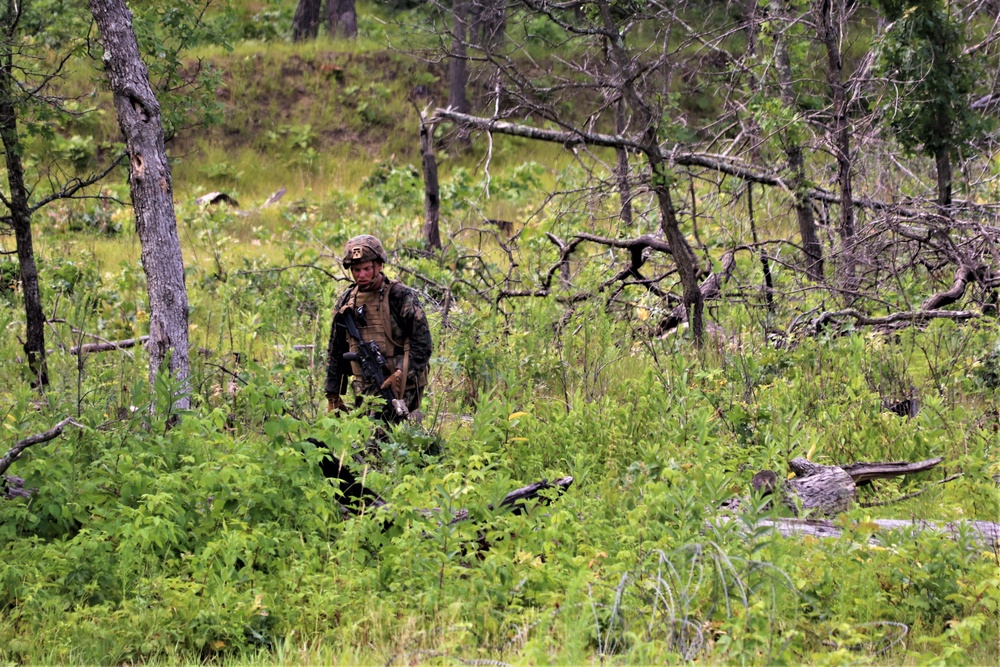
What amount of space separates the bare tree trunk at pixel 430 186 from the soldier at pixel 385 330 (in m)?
5.16

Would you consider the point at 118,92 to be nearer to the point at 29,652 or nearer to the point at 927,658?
the point at 29,652

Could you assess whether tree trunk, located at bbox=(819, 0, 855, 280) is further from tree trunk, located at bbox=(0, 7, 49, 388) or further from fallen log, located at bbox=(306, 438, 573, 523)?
tree trunk, located at bbox=(0, 7, 49, 388)

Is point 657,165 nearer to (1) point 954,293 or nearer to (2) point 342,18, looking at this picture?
(1) point 954,293

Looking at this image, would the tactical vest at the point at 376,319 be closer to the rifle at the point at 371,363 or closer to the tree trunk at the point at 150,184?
the rifle at the point at 371,363

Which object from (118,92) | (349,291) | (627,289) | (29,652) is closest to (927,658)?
(29,652)

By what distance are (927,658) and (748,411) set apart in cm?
313

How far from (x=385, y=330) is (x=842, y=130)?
5182mm

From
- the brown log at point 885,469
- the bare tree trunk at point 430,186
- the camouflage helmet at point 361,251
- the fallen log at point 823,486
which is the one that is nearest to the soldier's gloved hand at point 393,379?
the camouflage helmet at point 361,251

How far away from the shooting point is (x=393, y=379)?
271 inches

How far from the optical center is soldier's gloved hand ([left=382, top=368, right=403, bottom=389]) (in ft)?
22.5

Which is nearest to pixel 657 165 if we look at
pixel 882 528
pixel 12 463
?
pixel 882 528

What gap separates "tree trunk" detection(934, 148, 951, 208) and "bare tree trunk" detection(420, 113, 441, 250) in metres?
5.41

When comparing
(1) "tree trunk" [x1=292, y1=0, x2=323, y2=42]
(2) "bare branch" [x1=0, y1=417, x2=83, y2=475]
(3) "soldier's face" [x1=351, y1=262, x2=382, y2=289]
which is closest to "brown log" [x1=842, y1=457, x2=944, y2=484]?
(3) "soldier's face" [x1=351, y1=262, x2=382, y2=289]

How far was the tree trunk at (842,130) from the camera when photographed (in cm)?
974
